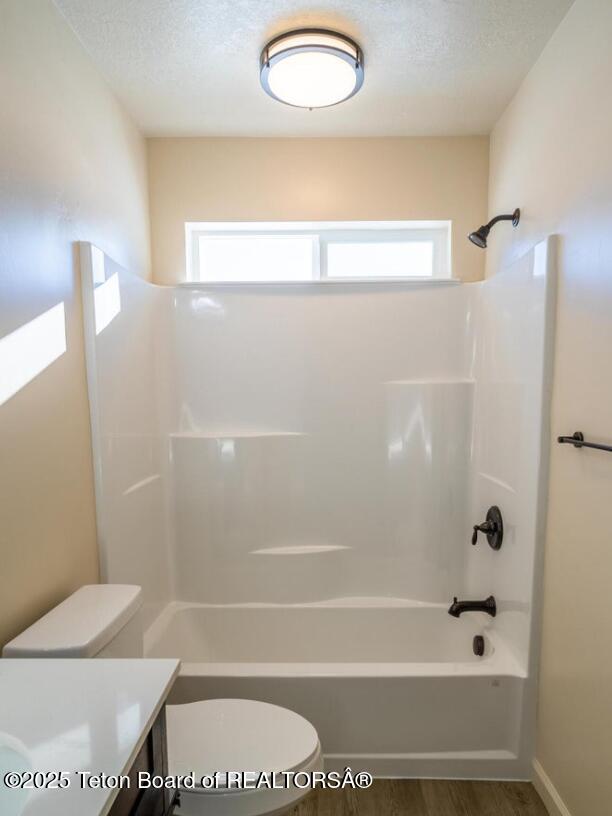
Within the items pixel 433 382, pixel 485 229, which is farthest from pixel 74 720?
pixel 485 229

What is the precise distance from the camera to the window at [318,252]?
2.49 m

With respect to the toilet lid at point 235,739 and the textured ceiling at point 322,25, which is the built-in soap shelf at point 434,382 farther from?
the toilet lid at point 235,739

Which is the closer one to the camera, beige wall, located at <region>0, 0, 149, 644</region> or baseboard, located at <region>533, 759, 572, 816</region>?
beige wall, located at <region>0, 0, 149, 644</region>

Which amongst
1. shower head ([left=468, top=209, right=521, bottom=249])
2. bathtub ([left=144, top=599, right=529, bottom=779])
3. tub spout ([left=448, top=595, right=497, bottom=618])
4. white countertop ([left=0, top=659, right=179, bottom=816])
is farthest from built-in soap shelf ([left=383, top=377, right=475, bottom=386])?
white countertop ([left=0, top=659, right=179, bottom=816])

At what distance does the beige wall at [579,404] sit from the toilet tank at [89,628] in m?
1.32

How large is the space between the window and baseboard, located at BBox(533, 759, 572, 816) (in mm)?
2116

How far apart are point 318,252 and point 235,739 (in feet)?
6.94

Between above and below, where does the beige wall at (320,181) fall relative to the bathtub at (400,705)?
above

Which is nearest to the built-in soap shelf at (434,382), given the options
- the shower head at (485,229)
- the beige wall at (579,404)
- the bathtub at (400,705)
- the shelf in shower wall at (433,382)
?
the shelf in shower wall at (433,382)

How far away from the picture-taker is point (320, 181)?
236 cm

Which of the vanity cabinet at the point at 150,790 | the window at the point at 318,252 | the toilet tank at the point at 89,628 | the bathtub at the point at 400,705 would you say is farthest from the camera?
the window at the point at 318,252

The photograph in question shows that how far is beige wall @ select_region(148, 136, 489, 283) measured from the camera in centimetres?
234

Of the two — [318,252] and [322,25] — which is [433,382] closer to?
[318,252]

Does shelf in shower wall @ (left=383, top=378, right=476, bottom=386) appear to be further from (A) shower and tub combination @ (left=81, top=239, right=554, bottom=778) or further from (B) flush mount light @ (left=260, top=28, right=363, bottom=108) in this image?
(B) flush mount light @ (left=260, top=28, right=363, bottom=108)
